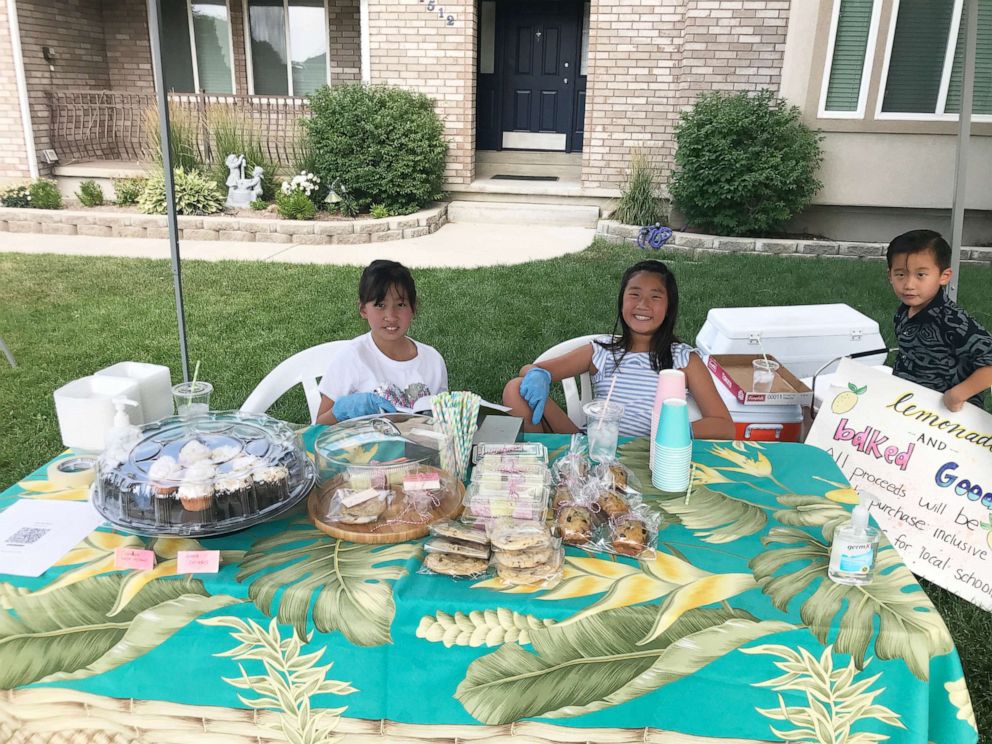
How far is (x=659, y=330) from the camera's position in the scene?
2686 millimetres

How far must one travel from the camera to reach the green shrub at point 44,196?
897cm

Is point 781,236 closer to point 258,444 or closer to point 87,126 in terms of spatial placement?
point 258,444

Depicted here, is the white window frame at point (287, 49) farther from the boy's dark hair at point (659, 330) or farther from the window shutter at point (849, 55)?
the boy's dark hair at point (659, 330)

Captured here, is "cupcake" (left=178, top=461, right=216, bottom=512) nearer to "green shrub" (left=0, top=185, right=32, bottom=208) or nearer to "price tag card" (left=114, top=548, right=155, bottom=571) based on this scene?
"price tag card" (left=114, top=548, right=155, bottom=571)

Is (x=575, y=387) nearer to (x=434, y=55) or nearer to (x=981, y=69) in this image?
(x=434, y=55)

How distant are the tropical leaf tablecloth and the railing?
884 centimetres

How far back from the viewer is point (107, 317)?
5703 millimetres

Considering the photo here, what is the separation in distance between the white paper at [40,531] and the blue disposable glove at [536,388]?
4.41 ft

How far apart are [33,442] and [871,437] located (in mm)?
3815

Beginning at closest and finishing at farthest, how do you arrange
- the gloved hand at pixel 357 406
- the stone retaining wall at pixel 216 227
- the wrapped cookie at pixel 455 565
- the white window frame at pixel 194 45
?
the wrapped cookie at pixel 455 565, the gloved hand at pixel 357 406, the stone retaining wall at pixel 216 227, the white window frame at pixel 194 45

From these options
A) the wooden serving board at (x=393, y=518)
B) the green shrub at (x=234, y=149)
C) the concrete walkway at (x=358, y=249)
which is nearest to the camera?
the wooden serving board at (x=393, y=518)

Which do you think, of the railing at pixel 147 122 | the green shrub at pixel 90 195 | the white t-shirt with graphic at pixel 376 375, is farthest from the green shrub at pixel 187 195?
the white t-shirt with graphic at pixel 376 375

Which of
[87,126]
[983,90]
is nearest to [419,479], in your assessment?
[983,90]

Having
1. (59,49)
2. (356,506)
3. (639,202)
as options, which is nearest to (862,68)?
(639,202)
